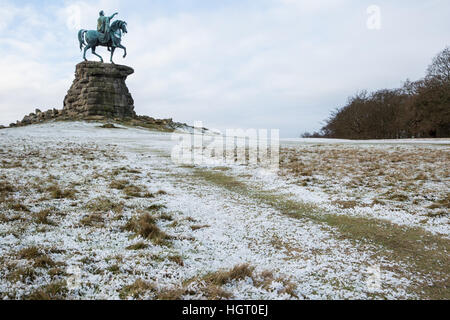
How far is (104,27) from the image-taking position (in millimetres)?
36938

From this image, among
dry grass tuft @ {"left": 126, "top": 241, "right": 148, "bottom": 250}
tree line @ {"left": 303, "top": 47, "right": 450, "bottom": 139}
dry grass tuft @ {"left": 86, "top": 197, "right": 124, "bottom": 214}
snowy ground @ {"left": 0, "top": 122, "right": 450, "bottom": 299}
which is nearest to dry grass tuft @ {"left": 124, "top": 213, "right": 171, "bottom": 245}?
snowy ground @ {"left": 0, "top": 122, "right": 450, "bottom": 299}

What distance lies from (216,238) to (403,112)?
4089cm

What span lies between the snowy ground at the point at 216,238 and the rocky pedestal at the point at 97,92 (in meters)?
32.4

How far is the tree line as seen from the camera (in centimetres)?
3015

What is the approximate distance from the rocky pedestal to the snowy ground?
106 ft

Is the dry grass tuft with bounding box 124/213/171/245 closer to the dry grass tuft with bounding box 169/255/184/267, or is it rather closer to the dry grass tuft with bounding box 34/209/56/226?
the dry grass tuft with bounding box 169/255/184/267

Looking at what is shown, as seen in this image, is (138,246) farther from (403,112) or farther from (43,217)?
(403,112)

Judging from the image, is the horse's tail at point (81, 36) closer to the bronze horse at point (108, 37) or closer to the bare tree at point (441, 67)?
the bronze horse at point (108, 37)

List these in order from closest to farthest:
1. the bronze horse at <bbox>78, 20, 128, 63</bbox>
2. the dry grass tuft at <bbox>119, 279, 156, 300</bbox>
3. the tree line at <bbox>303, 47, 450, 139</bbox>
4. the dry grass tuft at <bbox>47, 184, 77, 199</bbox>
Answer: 1. the dry grass tuft at <bbox>119, 279, 156, 300</bbox>
2. the dry grass tuft at <bbox>47, 184, 77, 199</bbox>
3. the tree line at <bbox>303, 47, 450, 139</bbox>
4. the bronze horse at <bbox>78, 20, 128, 63</bbox>

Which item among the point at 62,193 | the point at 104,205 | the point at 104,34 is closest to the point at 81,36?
the point at 104,34

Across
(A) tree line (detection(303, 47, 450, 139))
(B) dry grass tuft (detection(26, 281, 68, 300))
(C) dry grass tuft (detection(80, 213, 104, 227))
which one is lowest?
(B) dry grass tuft (detection(26, 281, 68, 300))

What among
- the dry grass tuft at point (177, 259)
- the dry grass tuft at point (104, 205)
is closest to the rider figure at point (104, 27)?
the dry grass tuft at point (104, 205)

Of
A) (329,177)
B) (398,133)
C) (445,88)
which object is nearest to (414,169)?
(329,177)

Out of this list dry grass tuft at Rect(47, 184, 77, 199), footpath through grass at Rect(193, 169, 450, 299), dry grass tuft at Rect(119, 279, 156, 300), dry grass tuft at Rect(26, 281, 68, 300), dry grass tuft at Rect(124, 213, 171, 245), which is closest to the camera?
dry grass tuft at Rect(26, 281, 68, 300)
